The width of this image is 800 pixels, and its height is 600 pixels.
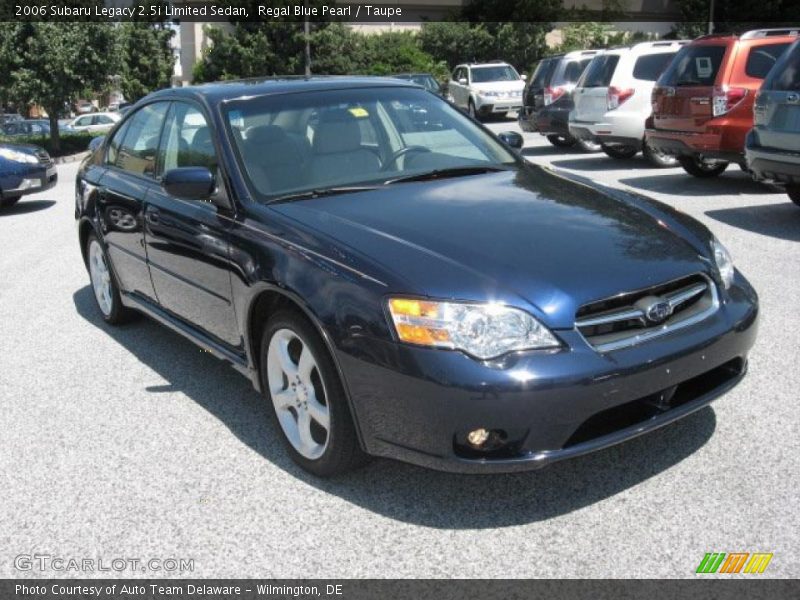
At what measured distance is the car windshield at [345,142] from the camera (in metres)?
4.17

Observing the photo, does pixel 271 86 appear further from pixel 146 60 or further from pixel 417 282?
pixel 146 60

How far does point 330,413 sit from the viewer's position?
133 inches

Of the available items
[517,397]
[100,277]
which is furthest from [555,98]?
[517,397]

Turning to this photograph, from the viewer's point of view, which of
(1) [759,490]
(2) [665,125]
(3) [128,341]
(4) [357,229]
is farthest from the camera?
(2) [665,125]

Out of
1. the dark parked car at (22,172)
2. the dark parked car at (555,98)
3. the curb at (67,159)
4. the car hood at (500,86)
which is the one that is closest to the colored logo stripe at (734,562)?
the dark parked car at (22,172)

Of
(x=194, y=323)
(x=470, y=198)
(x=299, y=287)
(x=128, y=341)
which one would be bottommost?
(x=128, y=341)

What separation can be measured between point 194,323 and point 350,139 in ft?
4.12

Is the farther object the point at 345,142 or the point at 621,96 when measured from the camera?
the point at 621,96

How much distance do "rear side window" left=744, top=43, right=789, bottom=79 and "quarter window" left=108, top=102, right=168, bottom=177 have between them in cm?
741

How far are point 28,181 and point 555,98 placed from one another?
9635mm

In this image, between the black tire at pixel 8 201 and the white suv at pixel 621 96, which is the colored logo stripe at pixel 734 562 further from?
the black tire at pixel 8 201

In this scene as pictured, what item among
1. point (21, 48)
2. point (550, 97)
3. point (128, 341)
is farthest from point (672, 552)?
point (21, 48)

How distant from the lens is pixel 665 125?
1073 centimetres

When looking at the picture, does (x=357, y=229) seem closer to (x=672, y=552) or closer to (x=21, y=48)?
(x=672, y=552)
